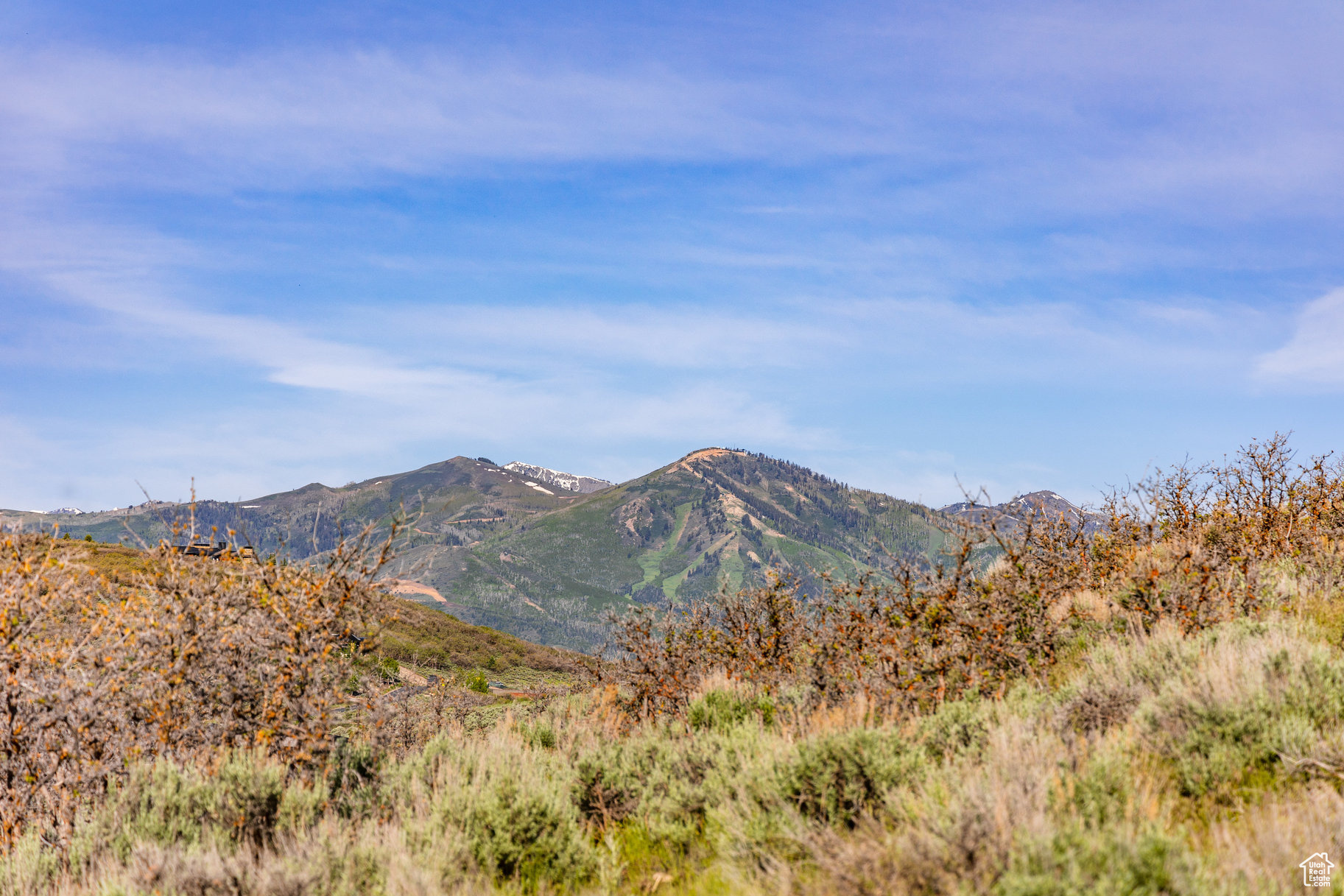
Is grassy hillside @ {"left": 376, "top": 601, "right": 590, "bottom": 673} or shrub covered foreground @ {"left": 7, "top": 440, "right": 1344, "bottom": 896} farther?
grassy hillside @ {"left": 376, "top": 601, "right": 590, "bottom": 673}

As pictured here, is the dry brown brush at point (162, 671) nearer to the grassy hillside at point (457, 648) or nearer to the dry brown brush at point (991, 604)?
the dry brown brush at point (991, 604)

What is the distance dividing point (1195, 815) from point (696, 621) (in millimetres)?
11701

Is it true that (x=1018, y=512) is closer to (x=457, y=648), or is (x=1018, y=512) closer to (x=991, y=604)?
(x=991, y=604)

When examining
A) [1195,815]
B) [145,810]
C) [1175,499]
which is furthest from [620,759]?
[1175,499]

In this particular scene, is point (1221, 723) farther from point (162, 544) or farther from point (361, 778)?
point (162, 544)

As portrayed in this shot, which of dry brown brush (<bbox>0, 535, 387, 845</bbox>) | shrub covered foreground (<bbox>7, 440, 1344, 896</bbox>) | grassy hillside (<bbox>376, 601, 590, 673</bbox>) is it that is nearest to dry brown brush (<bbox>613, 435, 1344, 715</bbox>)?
shrub covered foreground (<bbox>7, 440, 1344, 896</bbox>)

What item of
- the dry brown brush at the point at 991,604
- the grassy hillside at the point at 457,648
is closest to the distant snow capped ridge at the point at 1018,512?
the dry brown brush at the point at 991,604

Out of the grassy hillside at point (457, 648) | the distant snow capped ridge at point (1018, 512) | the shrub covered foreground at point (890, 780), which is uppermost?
the distant snow capped ridge at point (1018, 512)

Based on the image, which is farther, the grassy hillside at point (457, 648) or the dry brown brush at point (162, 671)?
the grassy hillside at point (457, 648)

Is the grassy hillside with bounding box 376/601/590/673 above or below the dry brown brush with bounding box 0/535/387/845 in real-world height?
below

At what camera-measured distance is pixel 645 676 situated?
47.8 ft

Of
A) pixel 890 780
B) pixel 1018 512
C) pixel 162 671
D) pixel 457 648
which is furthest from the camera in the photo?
pixel 457 648

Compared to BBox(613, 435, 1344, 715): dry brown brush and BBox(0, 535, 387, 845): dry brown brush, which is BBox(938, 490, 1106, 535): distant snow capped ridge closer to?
BBox(613, 435, 1344, 715): dry brown brush

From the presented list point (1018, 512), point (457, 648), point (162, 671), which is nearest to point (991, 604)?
point (1018, 512)
